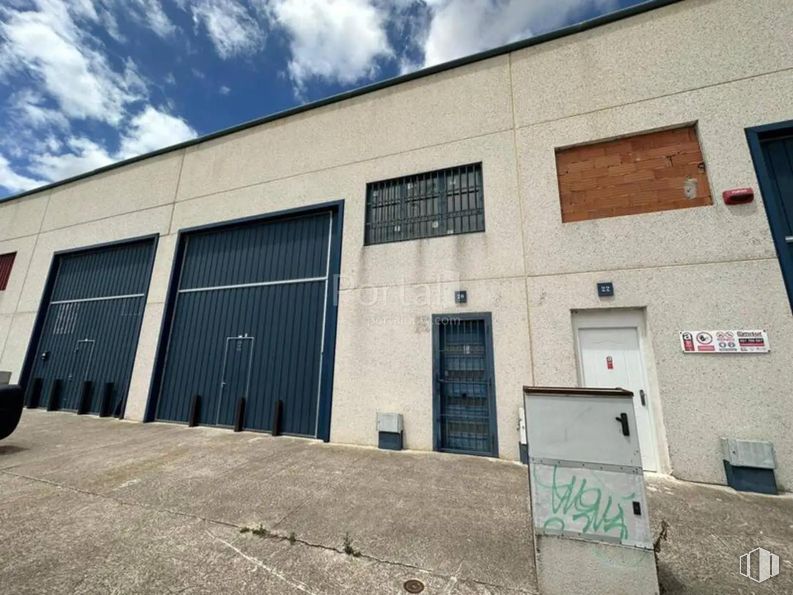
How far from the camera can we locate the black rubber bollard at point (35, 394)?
9.63 meters

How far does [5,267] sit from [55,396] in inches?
255

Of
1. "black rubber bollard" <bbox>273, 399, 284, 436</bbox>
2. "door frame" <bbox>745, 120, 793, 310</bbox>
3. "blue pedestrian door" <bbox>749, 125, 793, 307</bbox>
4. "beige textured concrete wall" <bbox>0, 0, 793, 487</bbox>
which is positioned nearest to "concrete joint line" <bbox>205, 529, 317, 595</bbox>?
"beige textured concrete wall" <bbox>0, 0, 793, 487</bbox>

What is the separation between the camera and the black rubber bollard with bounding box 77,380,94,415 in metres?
8.74

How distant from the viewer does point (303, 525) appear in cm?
306

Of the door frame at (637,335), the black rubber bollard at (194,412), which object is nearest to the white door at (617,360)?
the door frame at (637,335)

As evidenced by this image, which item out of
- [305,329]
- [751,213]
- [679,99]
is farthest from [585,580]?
[679,99]

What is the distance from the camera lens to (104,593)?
7.09ft

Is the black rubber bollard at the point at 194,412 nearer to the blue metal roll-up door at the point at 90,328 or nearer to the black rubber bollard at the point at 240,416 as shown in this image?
the black rubber bollard at the point at 240,416

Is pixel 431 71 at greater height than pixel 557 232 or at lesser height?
greater

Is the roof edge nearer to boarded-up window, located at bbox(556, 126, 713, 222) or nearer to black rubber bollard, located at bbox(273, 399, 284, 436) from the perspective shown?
boarded-up window, located at bbox(556, 126, 713, 222)

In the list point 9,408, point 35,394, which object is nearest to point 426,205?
point 9,408

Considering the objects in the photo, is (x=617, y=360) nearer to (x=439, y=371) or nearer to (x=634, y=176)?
(x=439, y=371)

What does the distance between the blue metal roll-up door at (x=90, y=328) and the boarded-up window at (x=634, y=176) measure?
409 inches

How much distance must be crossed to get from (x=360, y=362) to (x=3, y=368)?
12.5 m
